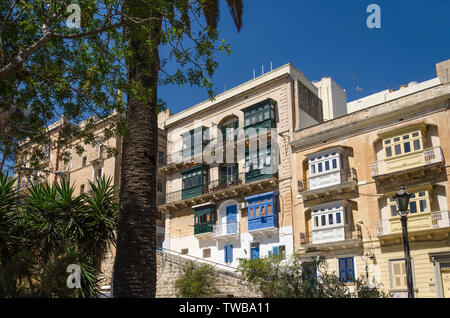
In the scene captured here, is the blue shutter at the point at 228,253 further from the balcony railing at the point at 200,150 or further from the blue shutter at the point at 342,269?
the blue shutter at the point at 342,269

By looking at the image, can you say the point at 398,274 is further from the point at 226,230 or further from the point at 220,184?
the point at 220,184

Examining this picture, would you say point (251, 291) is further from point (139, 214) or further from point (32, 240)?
point (139, 214)

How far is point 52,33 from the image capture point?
8.82 metres

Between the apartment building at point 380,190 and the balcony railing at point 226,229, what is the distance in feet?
15.5

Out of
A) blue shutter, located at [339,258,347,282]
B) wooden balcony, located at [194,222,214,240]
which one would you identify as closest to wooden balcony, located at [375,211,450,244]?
blue shutter, located at [339,258,347,282]

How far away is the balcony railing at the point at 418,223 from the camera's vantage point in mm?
22578

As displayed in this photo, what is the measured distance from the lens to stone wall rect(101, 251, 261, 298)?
24.6 m

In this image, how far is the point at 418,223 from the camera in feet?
76.8

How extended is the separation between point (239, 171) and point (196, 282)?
10.7 metres

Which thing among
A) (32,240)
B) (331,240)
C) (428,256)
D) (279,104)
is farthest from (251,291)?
(279,104)

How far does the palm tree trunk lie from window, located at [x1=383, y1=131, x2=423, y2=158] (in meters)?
18.5

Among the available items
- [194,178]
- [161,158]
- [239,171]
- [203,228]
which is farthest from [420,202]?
[161,158]

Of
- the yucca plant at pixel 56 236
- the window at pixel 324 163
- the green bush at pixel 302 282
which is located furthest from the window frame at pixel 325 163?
the yucca plant at pixel 56 236

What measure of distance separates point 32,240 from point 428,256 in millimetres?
18582
